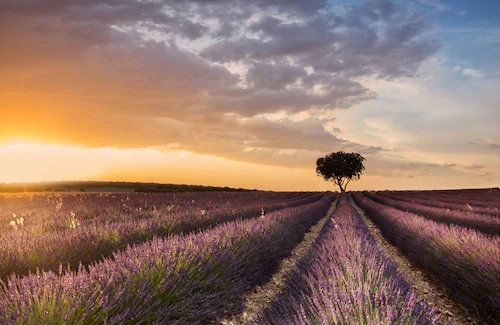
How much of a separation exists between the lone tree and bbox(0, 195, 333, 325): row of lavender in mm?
64071

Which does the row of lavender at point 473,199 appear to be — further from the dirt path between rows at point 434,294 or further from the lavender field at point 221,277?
the lavender field at point 221,277

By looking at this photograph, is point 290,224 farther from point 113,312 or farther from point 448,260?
point 113,312

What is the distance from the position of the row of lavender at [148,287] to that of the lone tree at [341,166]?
210 ft

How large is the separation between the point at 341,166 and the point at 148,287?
219 ft

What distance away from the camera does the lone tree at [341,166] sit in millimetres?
67125

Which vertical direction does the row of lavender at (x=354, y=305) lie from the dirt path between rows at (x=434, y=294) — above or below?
above

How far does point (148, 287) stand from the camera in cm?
300

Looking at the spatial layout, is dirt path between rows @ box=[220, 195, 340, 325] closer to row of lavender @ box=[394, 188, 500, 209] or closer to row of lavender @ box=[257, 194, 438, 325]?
row of lavender @ box=[257, 194, 438, 325]

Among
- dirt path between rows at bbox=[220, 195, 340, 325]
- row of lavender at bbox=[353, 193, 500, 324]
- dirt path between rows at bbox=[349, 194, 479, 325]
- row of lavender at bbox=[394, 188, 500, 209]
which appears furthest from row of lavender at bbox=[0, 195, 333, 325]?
row of lavender at bbox=[394, 188, 500, 209]

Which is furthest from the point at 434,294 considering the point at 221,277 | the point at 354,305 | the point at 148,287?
the point at 148,287

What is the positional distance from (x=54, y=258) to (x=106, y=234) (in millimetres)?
1241

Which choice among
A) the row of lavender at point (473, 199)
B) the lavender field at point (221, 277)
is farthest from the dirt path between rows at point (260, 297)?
the row of lavender at point (473, 199)

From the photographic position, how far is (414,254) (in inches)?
315

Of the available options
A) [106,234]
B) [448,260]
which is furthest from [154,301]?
[448,260]
